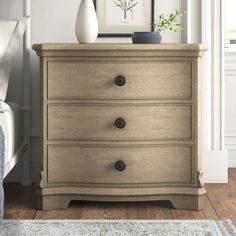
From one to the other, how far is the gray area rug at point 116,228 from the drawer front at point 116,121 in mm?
396

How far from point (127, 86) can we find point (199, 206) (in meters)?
0.63

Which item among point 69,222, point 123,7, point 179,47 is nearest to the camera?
point 69,222

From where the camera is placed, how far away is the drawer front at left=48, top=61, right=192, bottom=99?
2.46 m

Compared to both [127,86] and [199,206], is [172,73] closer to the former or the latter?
[127,86]

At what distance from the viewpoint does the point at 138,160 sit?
249cm

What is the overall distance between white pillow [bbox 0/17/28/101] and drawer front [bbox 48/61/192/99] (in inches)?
9.4

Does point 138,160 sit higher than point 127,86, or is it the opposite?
point 127,86

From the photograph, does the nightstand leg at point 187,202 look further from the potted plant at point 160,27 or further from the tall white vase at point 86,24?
the tall white vase at point 86,24

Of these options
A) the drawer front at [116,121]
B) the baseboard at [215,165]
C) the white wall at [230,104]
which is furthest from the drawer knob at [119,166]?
the white wall at [230,104]

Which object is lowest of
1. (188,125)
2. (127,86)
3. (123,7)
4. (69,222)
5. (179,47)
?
(69,222)

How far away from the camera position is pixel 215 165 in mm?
3016

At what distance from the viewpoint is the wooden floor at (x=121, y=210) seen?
7.89 ft

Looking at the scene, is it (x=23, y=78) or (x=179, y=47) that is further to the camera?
(x=23, y=78)

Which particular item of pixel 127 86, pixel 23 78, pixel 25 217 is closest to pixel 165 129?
pixel 127 86
